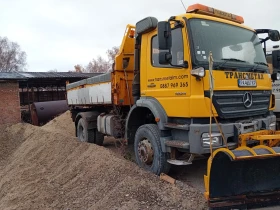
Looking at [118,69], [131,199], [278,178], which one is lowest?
[131,199]

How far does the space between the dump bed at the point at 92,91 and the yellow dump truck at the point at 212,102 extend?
3.91 feet

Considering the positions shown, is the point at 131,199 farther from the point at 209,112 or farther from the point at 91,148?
the point at 91,148

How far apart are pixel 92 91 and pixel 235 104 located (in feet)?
14.3

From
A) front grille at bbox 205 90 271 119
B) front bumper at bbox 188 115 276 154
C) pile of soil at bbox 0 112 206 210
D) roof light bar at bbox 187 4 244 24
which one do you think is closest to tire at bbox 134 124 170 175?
pile of soil at bbox 0 112 206 210

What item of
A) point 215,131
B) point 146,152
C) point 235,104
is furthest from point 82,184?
point 235,104

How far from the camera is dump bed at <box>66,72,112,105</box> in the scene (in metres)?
6.88

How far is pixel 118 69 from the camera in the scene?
256 inches

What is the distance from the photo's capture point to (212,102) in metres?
4.33

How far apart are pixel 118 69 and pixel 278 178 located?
3.92m

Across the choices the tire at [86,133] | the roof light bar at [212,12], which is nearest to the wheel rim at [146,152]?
the roof light bar at [212,12]

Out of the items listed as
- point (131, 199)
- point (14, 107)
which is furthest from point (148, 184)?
point (14, 107)

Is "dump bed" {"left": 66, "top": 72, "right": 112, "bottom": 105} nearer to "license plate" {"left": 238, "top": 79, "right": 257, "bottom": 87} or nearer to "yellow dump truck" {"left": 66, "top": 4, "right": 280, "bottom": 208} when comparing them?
"yellow dump truck" {"left": 66, "top": 4, "right": 280, "bottom": 208}

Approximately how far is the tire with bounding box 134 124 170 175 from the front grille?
4.02 ft

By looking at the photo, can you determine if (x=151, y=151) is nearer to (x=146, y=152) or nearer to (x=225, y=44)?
(x=146, y=152)
